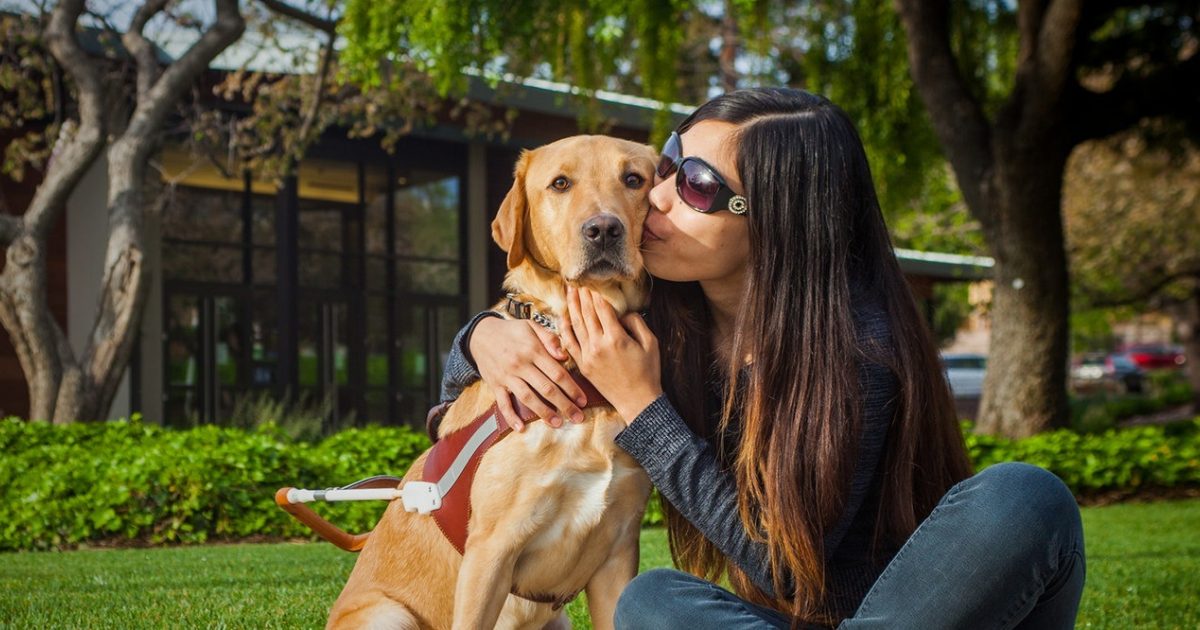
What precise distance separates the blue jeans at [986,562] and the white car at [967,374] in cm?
2715

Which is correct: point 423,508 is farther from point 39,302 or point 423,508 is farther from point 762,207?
point 39,302

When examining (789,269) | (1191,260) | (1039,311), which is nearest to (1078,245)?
(1191,260)

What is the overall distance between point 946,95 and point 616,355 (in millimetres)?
8489

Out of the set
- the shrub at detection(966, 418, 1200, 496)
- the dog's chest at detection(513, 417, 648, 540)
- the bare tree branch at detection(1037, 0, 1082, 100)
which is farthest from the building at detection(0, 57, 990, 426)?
the dog's chest at detection(513, 417, 648, 540)

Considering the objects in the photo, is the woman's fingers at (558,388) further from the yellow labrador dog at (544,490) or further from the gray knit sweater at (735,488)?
the gray knit sweater at (735,488)

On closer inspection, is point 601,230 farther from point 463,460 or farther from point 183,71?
point 183,71

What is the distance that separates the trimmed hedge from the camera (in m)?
7.16

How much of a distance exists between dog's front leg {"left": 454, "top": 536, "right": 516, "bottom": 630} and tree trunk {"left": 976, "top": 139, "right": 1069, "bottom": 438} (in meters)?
8.61

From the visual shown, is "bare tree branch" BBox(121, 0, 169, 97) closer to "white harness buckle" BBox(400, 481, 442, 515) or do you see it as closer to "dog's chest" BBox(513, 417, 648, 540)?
"white harness buckle" BBox(400, 481, 442, 515)

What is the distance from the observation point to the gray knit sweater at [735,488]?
2.53 metres

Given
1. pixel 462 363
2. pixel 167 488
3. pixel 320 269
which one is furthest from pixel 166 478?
pixel 320 269

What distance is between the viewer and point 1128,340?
8038 centimetres

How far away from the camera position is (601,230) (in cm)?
278

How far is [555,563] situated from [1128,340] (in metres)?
86.8
